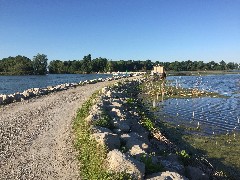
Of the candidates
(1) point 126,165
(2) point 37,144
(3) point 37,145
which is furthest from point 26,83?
(1) point 126,165

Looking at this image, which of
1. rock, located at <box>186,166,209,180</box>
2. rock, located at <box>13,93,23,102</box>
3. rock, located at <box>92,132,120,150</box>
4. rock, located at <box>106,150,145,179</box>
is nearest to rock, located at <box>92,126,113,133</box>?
rock, located at <box>92,132,120,150</box>

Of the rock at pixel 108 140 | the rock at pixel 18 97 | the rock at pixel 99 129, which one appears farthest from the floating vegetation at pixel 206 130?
the rock at pixel 18 97

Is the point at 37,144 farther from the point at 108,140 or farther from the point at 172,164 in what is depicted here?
the point at 172,164

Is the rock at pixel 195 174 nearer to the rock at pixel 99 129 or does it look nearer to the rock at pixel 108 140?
the rock at pixel 108 140

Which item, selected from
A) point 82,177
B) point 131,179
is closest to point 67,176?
point 82,177

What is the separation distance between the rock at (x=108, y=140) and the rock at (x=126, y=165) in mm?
1855

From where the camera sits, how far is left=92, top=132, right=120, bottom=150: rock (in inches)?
568

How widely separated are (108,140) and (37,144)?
4144 millimetres

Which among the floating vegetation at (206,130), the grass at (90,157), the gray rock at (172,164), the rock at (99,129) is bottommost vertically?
the floating vegetation at (206,130)

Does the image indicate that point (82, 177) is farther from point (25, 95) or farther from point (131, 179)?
point (25, 95)

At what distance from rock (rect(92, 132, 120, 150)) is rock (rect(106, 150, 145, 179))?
1.86 metres

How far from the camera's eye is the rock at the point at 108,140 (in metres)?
14.4

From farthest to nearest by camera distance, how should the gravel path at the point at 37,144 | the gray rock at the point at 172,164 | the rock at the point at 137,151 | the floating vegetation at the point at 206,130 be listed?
the floating vegetation at the point at 206,130
the gray rock at the point at 172,164
the rock at the point at 137,151
the gravel path at the point at 37,144

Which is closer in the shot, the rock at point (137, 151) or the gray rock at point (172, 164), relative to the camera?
the rock at point (137, 151)
